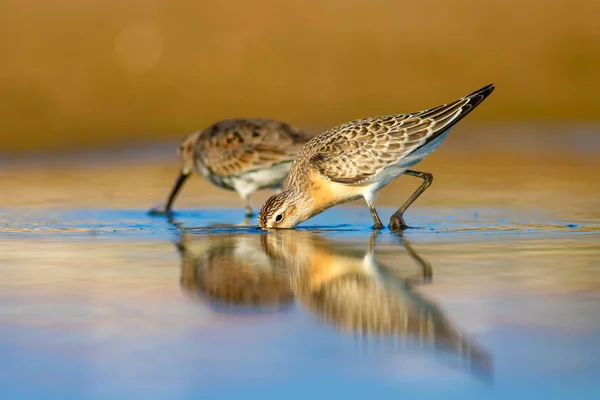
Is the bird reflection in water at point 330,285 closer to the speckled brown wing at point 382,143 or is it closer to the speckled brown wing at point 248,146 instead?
the speckled brown wing at point 382,143

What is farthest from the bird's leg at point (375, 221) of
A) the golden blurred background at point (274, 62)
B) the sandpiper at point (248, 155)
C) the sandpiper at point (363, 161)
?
the golden blurred background at point (274, 62)

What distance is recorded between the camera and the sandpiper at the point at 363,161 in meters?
10.3

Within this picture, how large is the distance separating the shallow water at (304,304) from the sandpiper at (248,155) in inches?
33.3

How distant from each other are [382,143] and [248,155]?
2842 millimetres

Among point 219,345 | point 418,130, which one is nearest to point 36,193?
point 418,130

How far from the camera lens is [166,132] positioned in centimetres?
2092

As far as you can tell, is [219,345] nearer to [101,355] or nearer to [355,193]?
[101,355]

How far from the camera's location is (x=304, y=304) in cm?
634

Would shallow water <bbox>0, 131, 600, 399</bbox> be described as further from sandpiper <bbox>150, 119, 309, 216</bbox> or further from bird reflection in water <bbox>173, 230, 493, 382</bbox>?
sandpiper <bbox>150, 119, 309, 216</bbox>

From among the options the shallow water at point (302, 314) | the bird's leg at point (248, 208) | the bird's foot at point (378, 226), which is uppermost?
the bird's leg at point (248, 208)

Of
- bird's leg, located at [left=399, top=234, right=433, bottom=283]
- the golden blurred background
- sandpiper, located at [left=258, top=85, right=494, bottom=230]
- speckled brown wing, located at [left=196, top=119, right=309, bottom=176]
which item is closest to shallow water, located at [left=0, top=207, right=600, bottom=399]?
bird's leg, located at [left=399, top=234, right=433, bottom=283]

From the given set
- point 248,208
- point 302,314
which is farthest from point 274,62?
point 302,314

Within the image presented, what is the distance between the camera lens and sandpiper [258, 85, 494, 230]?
10258mm

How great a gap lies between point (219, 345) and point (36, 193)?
8.67 metres
